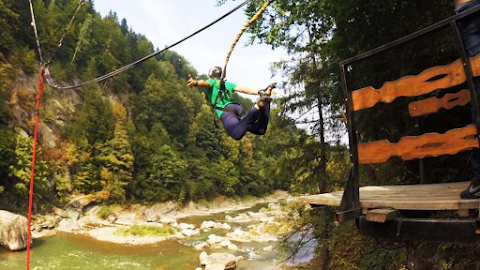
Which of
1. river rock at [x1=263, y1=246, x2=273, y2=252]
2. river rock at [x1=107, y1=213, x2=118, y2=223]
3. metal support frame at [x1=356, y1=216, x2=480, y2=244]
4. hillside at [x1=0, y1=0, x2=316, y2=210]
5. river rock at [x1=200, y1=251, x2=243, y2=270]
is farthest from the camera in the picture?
river rock at [x1=107, y1=213, x2=118, y2=223]

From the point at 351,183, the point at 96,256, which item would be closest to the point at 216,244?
the point at 96,256

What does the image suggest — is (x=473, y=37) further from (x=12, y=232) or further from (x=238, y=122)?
(x=12, y=232)

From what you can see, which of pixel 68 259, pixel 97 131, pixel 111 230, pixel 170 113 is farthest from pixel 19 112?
pixel 170 113

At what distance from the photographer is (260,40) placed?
7.72 meters

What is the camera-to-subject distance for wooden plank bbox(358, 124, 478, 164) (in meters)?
1.83

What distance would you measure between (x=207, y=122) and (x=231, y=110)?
4476cm

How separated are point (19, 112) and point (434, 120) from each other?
28081 millimetres

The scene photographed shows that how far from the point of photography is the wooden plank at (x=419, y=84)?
1.83 metres

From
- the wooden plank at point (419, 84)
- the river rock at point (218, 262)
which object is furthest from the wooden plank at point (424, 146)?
the river rock at point (218, 262)

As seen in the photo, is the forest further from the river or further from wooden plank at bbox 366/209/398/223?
the river

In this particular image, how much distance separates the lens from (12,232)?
1527cm

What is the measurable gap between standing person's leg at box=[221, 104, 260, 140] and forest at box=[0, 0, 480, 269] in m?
2.16

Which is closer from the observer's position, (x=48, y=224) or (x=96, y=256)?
(x=96, y=256)

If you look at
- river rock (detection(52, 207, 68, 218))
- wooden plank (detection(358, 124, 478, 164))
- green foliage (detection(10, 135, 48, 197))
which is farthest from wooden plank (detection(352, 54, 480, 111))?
river rock (detection(52, 207, 68, 218))
